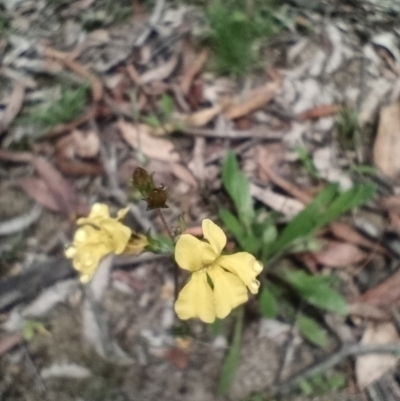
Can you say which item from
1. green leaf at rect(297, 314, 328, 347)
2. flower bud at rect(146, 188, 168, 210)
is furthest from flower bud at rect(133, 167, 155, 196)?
green leaf at rect(297, 314, 328, 347)

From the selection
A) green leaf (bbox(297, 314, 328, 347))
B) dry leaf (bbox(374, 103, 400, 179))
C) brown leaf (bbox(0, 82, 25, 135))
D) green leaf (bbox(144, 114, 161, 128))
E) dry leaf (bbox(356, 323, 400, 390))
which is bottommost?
dry leaf (bbox(356, 323, 400, 390))

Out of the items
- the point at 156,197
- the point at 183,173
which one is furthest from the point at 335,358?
the point at 156,197

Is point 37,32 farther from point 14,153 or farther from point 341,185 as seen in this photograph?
point 341,185

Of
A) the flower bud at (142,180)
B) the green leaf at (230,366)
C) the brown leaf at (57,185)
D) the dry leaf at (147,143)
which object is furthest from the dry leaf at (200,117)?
the flower bud at (142,180)

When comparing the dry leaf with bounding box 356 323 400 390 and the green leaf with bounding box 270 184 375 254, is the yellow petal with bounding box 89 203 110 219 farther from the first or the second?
the dry leaf with bounding box 356 323 400 390

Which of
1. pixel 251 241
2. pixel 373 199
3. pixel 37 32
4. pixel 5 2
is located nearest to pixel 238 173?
pixel 251 241

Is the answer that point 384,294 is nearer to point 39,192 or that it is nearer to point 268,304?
point 268,304
